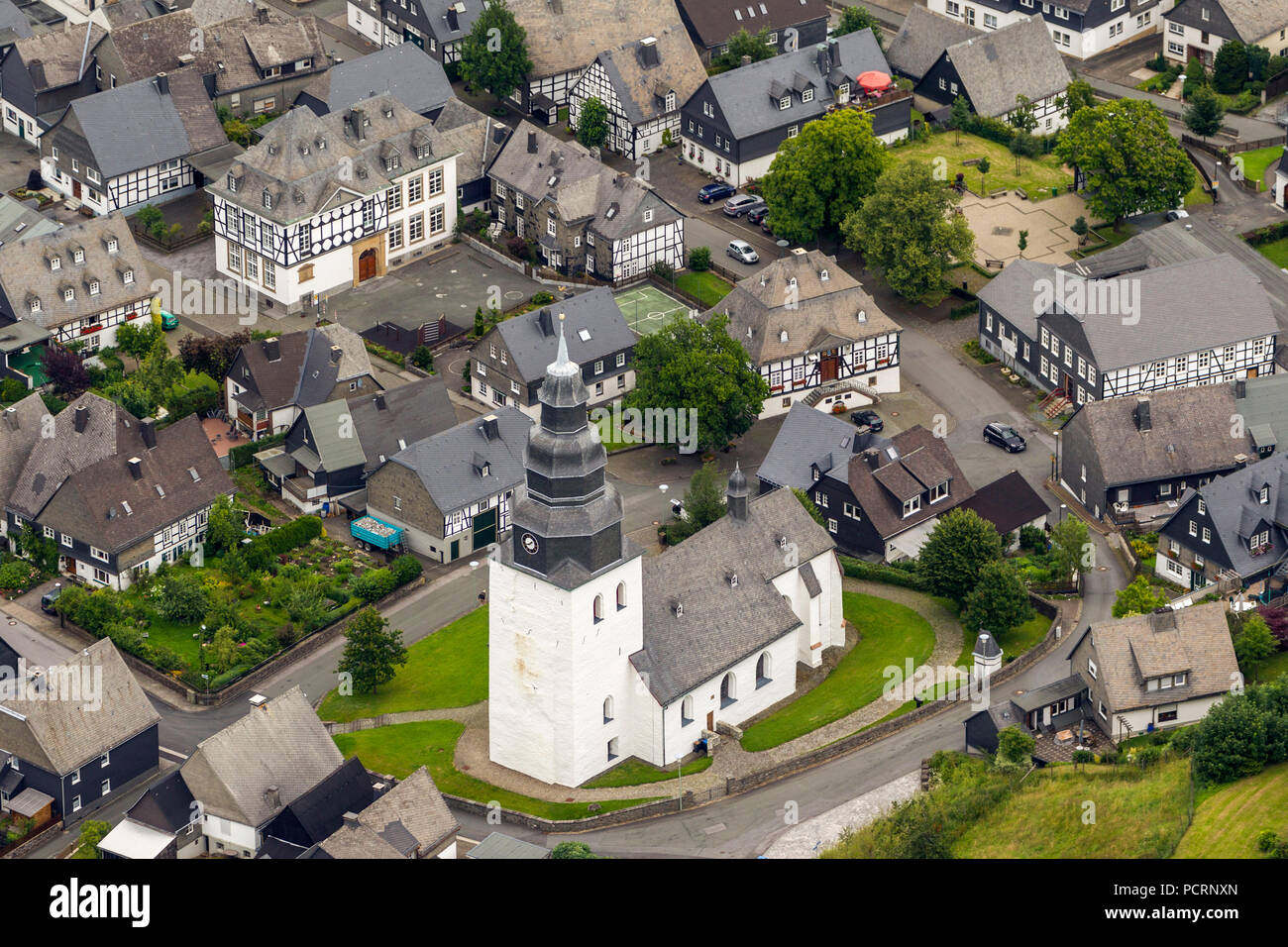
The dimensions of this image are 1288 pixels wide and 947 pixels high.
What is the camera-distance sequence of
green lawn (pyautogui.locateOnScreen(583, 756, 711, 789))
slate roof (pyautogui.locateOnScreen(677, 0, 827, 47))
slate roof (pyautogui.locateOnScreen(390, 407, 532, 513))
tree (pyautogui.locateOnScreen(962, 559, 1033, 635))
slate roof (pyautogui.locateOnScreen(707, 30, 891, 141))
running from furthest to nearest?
slate roof (pyautogui.locateOnScreen(677, 0, 827, 47)) → slate roof (pyautogui.locateOnScreen(707, 30, 891, 141)) → slate roof (pyautogui.locateOnScreen(390, 407, 532, 513)) → tree (pyautogui.locateOnScreen(962, 559, 1033, 635)) → green lawn (pyautogui.locateOnScreen(583, 756, 711, 789))

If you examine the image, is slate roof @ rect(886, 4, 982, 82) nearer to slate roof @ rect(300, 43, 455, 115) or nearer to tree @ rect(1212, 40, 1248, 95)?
tree @ rect(1212, 40, 1248, 95)

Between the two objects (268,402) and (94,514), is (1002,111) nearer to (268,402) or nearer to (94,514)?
(268,402)

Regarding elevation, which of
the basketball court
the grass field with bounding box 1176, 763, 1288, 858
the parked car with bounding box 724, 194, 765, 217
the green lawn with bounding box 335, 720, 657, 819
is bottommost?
the green lawn with bounding box 335, 720, 657, 819

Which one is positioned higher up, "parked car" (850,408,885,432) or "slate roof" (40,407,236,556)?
"slate roof" (40,407,236,556)

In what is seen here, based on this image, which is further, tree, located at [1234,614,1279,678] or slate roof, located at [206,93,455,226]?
slate roof, located at [206,93,455,226]

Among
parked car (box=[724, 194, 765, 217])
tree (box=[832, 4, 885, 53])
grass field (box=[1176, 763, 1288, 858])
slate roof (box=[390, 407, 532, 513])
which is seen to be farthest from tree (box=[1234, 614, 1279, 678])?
tree (box=[832, 4, 885, 53])
